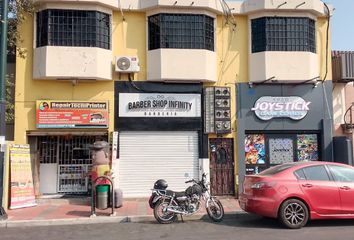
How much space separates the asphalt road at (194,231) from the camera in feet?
30.4

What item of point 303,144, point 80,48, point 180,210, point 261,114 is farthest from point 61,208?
point 303,144

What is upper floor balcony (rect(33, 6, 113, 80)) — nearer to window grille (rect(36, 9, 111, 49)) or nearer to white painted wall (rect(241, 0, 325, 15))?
window grille (rect(36, 9, 111, 49))

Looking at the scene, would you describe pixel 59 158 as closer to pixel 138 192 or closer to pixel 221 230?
pixel 138 192

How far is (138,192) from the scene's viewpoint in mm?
15430

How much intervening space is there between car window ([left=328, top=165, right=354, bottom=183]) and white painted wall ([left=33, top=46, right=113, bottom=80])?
8.32m

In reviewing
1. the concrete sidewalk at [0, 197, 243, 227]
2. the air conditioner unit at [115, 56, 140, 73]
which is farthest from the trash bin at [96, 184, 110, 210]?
the air conditioner unit at [115, 56, 140, 73]

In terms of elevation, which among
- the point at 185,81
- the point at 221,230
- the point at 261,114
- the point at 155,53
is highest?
the point at 155,53

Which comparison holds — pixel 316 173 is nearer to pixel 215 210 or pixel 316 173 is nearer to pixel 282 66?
pixel 215 210

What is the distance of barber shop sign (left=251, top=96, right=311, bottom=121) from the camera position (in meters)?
16.1

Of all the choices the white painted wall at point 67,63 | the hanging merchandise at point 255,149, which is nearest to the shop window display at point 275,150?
the hanging merchandise at point 255,149

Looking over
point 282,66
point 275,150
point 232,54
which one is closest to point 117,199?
point 275,150

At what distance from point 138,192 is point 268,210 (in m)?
6.37

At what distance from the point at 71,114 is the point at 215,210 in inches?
255

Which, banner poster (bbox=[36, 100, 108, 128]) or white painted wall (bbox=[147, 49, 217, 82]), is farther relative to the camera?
white painted wall (bbox=[147, 49, 217, 82])
